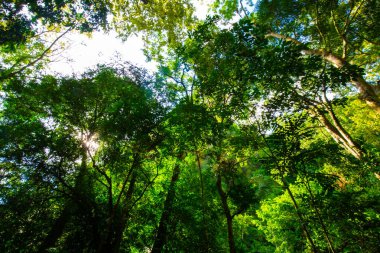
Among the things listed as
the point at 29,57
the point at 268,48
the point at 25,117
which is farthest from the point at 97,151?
the point at 29,57

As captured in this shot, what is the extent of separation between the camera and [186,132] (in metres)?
8.41

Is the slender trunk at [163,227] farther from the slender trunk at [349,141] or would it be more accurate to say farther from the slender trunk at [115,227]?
the slender trunk at [349,141]

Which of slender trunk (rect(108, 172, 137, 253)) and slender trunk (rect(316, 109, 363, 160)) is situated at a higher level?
slender trunk (rect(316, 109, 363, 160))

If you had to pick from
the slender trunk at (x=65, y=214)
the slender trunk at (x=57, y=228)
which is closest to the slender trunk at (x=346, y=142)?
the slender trunk at (x=65, y=214)

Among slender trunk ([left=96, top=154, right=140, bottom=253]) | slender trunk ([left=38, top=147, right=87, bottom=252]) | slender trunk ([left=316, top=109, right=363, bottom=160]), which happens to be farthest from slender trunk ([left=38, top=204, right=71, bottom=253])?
slender trunk ([left=316, top=109, right=363, bottom=160])

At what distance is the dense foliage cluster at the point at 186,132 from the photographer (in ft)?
17.5

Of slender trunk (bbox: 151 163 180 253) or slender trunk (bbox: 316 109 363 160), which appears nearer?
slender trunk (bbox: 316 109 363 160)

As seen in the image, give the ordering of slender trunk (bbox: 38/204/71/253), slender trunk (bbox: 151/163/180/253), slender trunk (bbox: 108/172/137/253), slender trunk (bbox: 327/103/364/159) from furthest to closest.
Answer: slender trunk (bbox: 151/163/180/253) → slender trunk (bbox: 108/172/137/253) → slender trunk (bbox: 38/204/71/253) → slender trunk (bbox: 327/103/364/159)

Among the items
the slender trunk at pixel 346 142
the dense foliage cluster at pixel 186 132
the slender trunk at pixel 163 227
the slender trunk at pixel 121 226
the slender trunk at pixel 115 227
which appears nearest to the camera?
the dense foliage cluster at pixel 186 132

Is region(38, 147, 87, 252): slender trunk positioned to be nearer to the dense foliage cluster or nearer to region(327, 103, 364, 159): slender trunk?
the dense foliage cluster

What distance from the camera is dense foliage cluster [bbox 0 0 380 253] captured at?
533cm

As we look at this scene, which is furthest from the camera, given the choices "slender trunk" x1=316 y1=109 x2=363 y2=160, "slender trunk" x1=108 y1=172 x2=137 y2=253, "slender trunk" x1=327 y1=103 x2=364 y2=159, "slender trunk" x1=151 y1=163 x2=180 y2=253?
"slender trunk" x1=151 y1=163 x2=180 y2=253

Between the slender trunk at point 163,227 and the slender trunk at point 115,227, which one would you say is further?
the slender trunk at point 163,227

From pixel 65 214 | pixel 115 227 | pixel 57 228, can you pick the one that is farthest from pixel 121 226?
pixel 57 228
